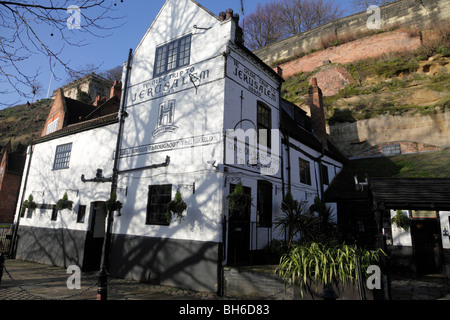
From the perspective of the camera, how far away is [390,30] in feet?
90.2

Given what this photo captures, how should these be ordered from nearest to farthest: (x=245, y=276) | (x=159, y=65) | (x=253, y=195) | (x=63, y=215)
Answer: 1. (x=245, y=276)
2. (x=253, y=195)
3. (x=159, y=65)
4. (x=63, y=215)

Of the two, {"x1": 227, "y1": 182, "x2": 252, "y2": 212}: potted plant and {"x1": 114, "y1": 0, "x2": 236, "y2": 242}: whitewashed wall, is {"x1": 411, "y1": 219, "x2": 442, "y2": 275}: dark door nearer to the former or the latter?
{"x1": 227, "y1": 182, "x2": 252, "y2": 212}: potted plant

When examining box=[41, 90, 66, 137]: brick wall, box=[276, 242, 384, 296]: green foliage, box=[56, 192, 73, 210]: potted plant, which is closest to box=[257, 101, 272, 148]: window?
box=[276, 242, 384, 296]: green foliage

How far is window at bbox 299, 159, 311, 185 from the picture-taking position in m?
13.4

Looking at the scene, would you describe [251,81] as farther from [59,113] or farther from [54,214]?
[59,113]

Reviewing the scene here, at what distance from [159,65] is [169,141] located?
380 centimetres

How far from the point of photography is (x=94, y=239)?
11797mm

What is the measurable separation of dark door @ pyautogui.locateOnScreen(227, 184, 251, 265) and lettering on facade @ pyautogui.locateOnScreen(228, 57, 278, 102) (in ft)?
13.4

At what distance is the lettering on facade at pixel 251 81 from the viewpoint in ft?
32.2

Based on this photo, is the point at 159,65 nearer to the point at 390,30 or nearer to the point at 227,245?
the point at 227,245

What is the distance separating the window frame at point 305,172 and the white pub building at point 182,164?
58 millimetres

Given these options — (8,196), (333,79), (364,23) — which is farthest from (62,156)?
(364,23)

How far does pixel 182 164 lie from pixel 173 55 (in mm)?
4988
